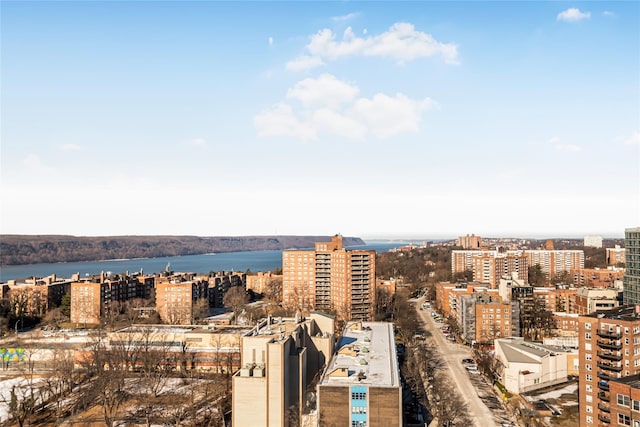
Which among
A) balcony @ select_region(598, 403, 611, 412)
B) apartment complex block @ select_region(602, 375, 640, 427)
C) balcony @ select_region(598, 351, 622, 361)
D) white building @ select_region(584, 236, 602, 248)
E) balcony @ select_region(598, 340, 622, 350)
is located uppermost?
white building @ select_region(584, 236, 602, 248)

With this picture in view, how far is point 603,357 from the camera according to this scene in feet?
50.4

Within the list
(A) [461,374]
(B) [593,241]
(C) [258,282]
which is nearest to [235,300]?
(C) [258,282]

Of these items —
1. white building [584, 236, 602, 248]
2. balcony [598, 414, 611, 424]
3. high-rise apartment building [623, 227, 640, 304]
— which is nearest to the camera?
balcony [598, 414, 611, 424]

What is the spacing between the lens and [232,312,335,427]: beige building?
14898 mm

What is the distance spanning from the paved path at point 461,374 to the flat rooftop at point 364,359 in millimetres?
3822

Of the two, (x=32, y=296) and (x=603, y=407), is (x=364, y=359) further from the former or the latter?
(x=32, y=296)

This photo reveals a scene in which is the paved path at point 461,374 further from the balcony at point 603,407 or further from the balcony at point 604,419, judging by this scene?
the balcony at point 603,407

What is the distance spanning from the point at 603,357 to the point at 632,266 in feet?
44.0

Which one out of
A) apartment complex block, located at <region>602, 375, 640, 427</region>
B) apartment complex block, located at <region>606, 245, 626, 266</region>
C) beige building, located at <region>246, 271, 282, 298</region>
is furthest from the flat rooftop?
apartment complex block, located at <region>606, 245, 626, 266</region>

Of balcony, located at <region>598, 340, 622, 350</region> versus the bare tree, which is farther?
the bare tree

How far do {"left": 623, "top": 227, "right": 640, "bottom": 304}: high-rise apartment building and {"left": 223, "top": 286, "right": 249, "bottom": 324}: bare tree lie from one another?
25.6 metres

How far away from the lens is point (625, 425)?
1332 centimetres

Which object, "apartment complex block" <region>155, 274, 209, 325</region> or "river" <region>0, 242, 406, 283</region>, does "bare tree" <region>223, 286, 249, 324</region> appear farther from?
"river" <region>0, 242, 406, 283</region>

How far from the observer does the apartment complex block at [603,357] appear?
1495cm
